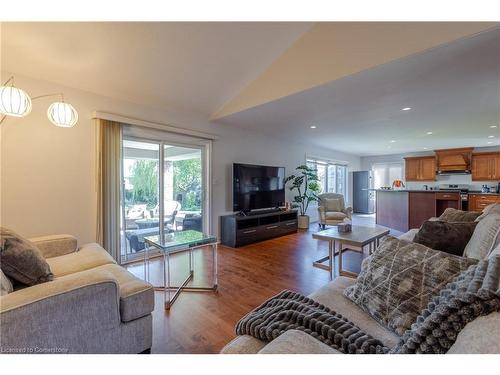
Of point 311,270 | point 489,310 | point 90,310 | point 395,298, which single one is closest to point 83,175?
point 90,310

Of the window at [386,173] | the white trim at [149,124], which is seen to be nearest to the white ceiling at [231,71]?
the white trim at [149,124]

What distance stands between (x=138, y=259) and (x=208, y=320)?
2.07 meters

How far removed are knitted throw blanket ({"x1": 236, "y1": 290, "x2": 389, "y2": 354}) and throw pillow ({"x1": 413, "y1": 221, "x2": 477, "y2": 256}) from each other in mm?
1060

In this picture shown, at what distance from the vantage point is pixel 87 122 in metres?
2.91

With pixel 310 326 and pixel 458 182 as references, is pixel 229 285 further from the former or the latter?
pixel 458 182

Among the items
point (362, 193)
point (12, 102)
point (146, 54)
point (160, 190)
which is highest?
point (146, 54)

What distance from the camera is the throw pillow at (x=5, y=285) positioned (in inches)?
48.0

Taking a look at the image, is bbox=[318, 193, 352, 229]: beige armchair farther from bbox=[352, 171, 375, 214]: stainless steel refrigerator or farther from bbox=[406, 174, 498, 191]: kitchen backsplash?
bbox=[406, 174, 498, 191]: kitchen backsplash

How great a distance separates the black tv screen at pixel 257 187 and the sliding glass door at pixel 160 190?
61 centimetres

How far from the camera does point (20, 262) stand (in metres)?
1.34

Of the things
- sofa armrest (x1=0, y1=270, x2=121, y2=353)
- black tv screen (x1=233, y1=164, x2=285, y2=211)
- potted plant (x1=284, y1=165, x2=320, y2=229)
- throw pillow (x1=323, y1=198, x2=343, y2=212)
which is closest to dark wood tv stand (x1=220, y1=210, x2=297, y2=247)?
black tv screen (x1=233, y1=164, x2=285, y2=211)

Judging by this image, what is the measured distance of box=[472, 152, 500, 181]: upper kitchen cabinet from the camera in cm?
645

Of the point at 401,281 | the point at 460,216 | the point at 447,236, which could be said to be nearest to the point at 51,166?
the point at 401,281

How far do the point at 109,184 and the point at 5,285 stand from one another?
189cm
